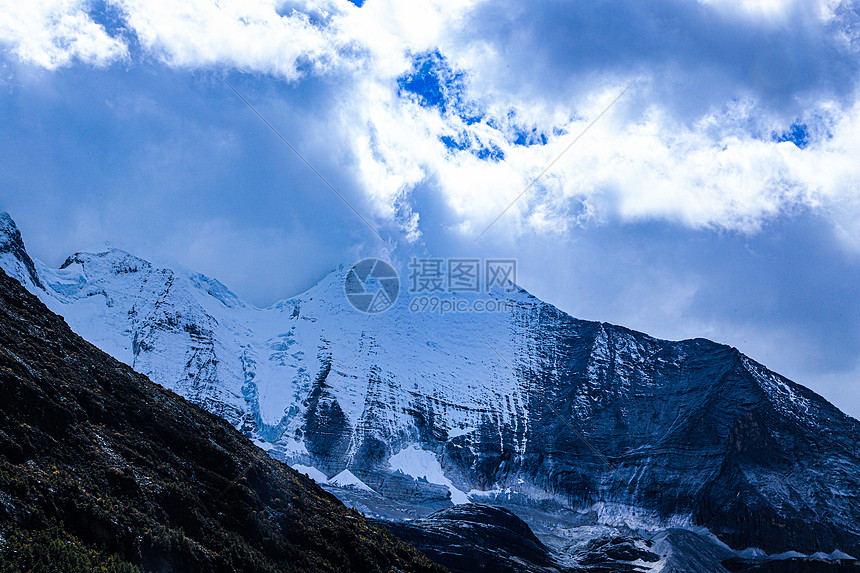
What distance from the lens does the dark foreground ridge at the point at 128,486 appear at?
29.0m

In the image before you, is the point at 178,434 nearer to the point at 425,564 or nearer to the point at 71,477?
the point at 71,477

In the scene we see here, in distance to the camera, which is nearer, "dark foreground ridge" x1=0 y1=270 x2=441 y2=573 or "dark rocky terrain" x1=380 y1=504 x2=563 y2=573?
"dark foreground ridge" x1=0 y1=270 x2=441 y2=573

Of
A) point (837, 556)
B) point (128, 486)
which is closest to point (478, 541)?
point (837, 556)

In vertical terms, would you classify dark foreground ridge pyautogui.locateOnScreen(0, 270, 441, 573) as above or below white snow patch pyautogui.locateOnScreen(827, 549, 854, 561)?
below

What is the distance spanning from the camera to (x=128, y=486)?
34281mm

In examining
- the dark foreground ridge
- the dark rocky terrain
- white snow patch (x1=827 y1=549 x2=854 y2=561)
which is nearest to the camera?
the dark foreground ridge

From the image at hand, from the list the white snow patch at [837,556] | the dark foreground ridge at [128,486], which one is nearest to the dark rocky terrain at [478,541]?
the white snow patch at [837,556]

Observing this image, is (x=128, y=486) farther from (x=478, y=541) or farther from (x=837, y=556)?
(x=837, y=556)

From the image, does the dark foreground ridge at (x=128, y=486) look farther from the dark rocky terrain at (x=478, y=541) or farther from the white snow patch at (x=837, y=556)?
the white snow patch at (x=837, y=556)

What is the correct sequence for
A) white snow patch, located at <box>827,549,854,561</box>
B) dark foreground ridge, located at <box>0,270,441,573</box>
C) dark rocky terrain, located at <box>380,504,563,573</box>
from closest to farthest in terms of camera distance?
dark foreground ridge, located at <box>0,270,441,573</box> → dark rocky terrain, located at <box>380,504,563,573</box> → white snow patch, located at <box>827,549,854,561</box>

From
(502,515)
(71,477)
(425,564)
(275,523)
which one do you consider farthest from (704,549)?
(71,477)

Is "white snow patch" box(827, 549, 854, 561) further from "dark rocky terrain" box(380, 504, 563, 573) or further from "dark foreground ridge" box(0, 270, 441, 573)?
"dark foreground ridge" box(0, 270, 441, 573)

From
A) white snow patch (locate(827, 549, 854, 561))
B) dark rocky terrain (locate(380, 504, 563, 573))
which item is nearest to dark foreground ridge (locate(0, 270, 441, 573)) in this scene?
dark rocky terrain (locate(380, 504, 563, 573))

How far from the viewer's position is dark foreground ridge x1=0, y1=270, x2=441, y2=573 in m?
29.0
